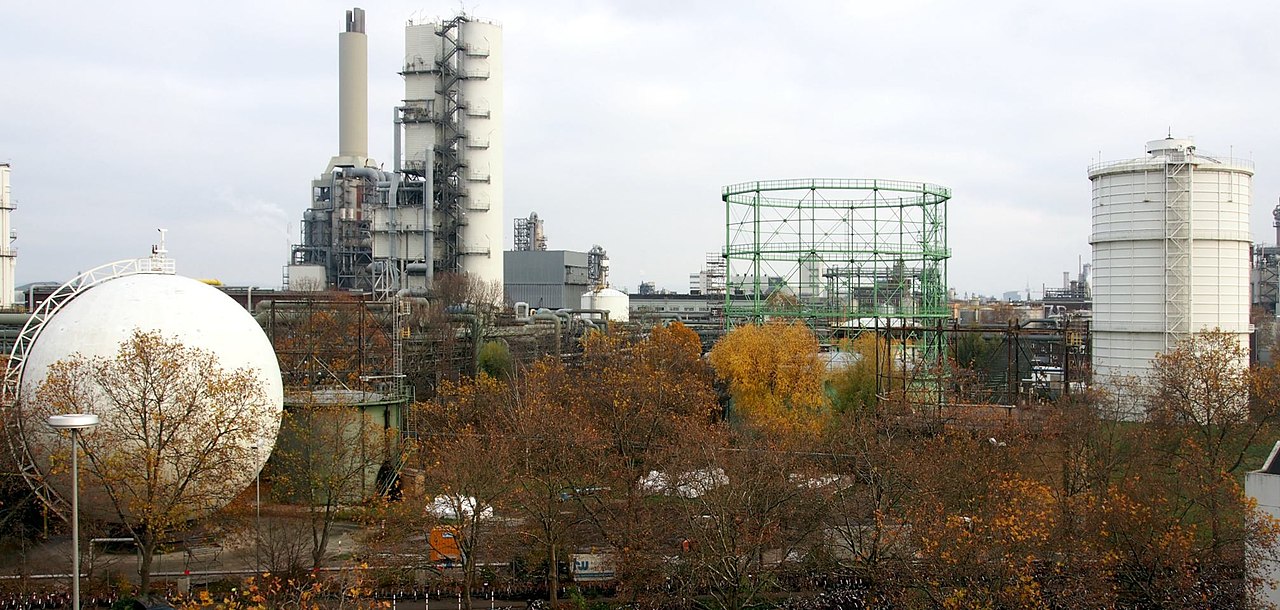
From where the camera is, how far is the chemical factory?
743 inches

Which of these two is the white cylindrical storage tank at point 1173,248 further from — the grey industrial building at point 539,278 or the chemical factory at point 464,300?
the grey industrial building at point 539,278

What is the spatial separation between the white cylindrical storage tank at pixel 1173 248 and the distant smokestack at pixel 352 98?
4731 centimetres

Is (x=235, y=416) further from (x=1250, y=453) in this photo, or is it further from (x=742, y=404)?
(x=1250, y=453)

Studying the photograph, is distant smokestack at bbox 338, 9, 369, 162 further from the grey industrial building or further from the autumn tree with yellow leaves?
the autumn tree with yellow leaves

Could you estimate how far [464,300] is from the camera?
45.7m

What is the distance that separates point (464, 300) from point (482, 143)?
832 cm

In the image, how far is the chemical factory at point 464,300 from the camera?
18.9m

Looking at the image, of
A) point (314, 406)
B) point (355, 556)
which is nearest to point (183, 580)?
point (355, 556)

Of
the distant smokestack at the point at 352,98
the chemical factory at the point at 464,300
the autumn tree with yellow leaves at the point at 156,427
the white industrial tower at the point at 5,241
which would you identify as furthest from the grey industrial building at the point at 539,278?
the autumn tree with yellow leaves at the point at 156,427

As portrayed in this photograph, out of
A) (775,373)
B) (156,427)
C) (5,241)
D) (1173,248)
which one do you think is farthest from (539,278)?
(156,427)

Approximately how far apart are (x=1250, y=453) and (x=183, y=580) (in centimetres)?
2483

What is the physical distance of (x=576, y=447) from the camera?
19703 mm

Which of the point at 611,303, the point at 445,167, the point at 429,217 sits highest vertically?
the point at 445,167

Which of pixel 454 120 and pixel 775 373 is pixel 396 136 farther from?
pixel 775 373
